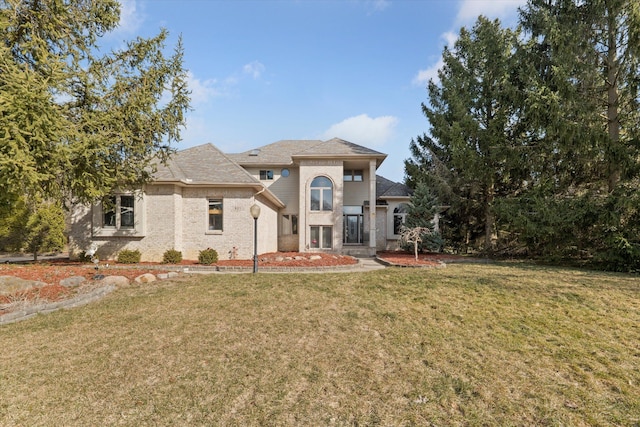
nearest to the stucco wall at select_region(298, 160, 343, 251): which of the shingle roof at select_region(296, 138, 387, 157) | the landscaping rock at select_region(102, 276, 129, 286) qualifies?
the shingle roof at select_region(296, 138, 387, 157)

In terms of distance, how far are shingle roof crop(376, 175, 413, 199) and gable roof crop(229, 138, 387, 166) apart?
259 cm

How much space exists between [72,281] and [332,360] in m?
8.89

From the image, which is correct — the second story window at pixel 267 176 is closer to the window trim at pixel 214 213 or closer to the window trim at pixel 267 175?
the window trim at pixel 267 175

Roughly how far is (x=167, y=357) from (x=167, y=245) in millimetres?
11087

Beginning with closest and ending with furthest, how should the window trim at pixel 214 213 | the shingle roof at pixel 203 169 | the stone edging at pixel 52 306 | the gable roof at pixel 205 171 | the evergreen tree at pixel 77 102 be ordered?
the stone edging at pixel 52 306 → the evergreen tree at pixel 77 102 → the gable roof at pixel 205 171 → the shingle roof at pixel 203 169 → the window trim at pixel 214 213

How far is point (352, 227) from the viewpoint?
2152cm

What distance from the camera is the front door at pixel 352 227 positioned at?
21375mm

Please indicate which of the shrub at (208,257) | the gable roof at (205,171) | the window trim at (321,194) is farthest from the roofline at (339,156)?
the shrub at (208,257)

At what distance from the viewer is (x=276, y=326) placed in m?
5.90

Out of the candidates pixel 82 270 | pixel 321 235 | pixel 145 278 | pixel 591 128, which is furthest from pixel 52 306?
pixel 591 128

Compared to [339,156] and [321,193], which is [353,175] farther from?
[321,193]

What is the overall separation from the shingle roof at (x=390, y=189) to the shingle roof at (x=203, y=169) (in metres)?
10.4

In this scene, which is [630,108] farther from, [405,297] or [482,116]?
[405,297]

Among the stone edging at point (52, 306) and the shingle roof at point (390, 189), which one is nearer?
the stone edging at point (52, 306)
